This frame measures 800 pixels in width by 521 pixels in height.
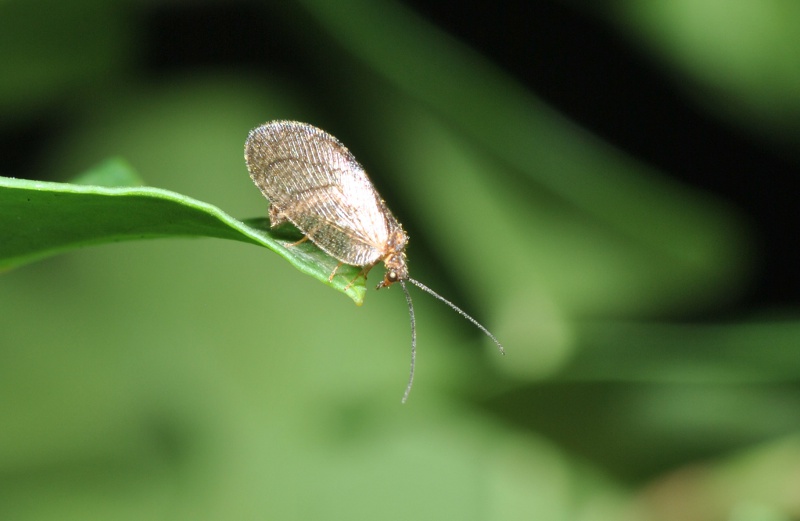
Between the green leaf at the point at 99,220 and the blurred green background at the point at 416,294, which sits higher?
the blurred green background at the point at 416,294

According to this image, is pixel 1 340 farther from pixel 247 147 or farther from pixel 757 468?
pixel 757 468

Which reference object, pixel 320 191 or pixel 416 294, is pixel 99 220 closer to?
pixel 320 191

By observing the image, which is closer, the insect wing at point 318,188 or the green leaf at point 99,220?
the green leaf at point 99,220

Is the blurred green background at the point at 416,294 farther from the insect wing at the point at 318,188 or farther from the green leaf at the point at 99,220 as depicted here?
the green leaf at the point at 99,220

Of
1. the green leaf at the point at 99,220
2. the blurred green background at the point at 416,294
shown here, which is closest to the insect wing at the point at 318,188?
the green leaf at the point at 99,220

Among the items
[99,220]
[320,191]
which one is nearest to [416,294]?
[320,191]

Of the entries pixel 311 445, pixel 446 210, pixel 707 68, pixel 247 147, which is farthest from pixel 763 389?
pixel 247 147
